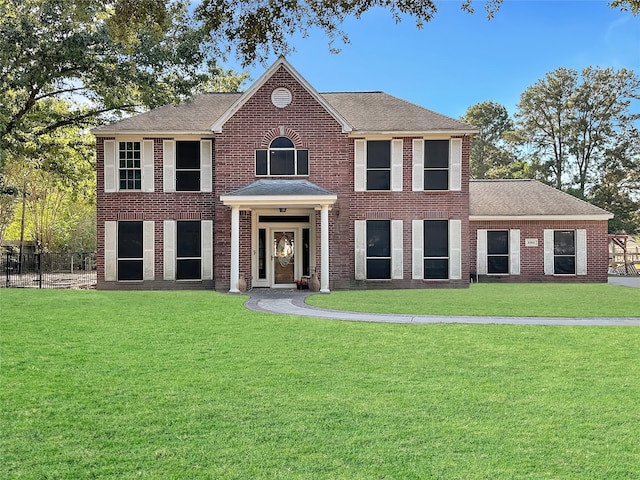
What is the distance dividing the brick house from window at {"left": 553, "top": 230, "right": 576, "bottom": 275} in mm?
5453

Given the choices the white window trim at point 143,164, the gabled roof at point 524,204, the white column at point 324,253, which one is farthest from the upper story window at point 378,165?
the white window trim at point 143,164

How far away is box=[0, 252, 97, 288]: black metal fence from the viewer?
21.5 meters

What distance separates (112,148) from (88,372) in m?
14.4

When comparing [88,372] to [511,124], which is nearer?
[88,372]

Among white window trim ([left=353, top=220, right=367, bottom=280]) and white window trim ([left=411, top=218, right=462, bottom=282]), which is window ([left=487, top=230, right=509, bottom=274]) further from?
white window trim ([left=353, top=220, right=367, bottom=280])

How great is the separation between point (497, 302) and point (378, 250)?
6036mm

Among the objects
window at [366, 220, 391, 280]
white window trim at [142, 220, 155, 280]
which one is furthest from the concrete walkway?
white window trim at [142, 220, 155, 280]

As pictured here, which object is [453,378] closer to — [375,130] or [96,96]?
[375,130]

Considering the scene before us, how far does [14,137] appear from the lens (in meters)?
21.7

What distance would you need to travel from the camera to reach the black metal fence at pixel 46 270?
2150 centimetres

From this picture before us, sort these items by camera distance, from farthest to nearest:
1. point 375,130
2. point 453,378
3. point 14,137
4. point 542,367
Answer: point 14,137 < point 375,130 < point 542,367 < point 453,378

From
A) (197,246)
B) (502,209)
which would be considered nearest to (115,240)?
(197,246)

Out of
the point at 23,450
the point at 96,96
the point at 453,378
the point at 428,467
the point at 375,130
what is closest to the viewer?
the point at 428,467

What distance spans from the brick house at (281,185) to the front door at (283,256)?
0.04 meters
